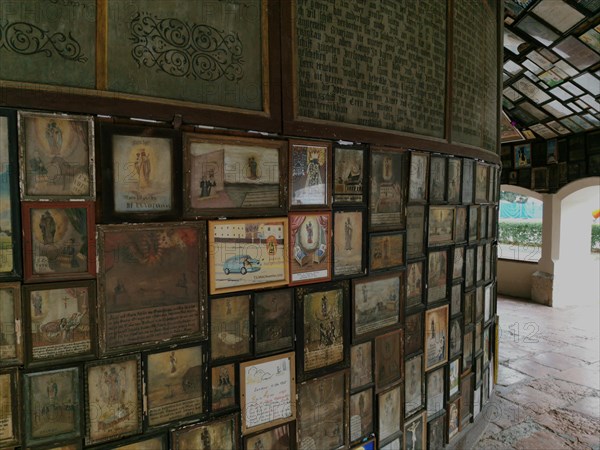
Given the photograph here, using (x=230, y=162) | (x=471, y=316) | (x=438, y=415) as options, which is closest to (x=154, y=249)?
(x=230, y=162)

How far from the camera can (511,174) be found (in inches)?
358

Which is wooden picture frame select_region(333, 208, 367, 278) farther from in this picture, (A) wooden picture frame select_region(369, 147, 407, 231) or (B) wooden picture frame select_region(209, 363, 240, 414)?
(B) wooden picture frame select_region(209, 363, 240, 414)

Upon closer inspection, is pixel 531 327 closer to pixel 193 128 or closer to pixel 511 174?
pixel 511 174

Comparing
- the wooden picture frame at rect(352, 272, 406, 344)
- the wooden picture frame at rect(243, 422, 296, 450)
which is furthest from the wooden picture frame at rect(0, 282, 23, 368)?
the wooden picture frame at rect(352, 272, 406, 344)

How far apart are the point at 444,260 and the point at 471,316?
74 cm

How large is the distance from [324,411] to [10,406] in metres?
1.48

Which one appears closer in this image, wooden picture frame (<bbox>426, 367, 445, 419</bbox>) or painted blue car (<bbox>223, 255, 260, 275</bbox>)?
painted blue car (<bbox>223, 255, 260, 275</bbox>)

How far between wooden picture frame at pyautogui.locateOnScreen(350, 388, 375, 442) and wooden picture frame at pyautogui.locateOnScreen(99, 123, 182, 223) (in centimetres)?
155

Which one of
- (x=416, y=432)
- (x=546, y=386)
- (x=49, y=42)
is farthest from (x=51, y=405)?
(x=546, y=386)

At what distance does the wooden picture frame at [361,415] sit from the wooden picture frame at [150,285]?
110 cm

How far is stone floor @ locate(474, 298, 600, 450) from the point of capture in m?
3.58

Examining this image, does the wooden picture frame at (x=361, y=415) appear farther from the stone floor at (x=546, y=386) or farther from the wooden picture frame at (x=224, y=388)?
the stone floor at (x=546, y=386)

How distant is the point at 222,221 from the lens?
1.85 metres

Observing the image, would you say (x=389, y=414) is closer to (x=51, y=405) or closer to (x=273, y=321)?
(x=273, y=321)
